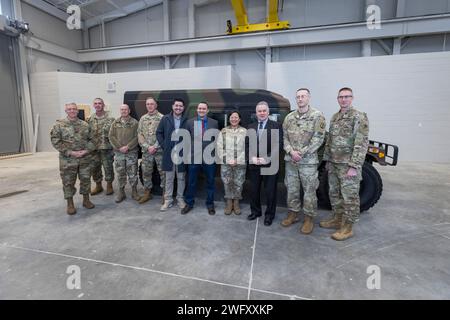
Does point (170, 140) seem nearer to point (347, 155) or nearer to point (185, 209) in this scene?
point (185, 209)

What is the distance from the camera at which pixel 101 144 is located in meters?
3.73

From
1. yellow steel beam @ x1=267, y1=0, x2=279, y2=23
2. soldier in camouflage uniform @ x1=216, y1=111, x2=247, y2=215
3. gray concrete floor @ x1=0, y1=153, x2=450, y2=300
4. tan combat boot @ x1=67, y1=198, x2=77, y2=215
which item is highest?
yellow steel beam @ x1=267, y1=0, x2=279, y2=23

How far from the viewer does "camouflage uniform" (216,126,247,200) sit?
2926 millimetres

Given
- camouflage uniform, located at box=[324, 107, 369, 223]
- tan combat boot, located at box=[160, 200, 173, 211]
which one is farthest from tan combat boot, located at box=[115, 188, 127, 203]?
camouflage uniform, located at box=[324, 107, 369, 223]

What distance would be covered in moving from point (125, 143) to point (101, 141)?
536mm

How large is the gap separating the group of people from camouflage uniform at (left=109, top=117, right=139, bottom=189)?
0.04 feet

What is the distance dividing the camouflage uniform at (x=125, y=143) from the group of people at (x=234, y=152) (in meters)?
0.01

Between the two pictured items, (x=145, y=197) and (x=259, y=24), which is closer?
(x=145, y=197)

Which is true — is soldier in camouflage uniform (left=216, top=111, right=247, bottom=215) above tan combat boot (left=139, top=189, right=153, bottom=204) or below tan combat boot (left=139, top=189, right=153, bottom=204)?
above

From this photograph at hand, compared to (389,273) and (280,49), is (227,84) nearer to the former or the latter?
(280,49)

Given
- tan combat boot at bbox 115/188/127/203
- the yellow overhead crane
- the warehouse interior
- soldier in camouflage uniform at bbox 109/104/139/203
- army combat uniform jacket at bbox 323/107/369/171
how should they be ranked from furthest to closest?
the yellow overhead crane, tan combat boot at bbox 115/188/127/203, soldier in camouflage uniform at bbox 109/104/139/203, army combat uniform jacket at bbox 323/107/369/171, the warehouse interior

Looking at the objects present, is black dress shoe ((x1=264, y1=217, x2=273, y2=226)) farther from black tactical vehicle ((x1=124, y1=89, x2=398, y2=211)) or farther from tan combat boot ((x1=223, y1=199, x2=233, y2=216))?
black tactical vehicle ((x1=124, y1=89, x2=398, y2=211))

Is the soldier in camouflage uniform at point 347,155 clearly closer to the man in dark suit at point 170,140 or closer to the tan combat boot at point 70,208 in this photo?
the man in dark suit at point 170,140

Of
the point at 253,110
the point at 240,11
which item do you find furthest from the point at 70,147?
the point at 240,11
